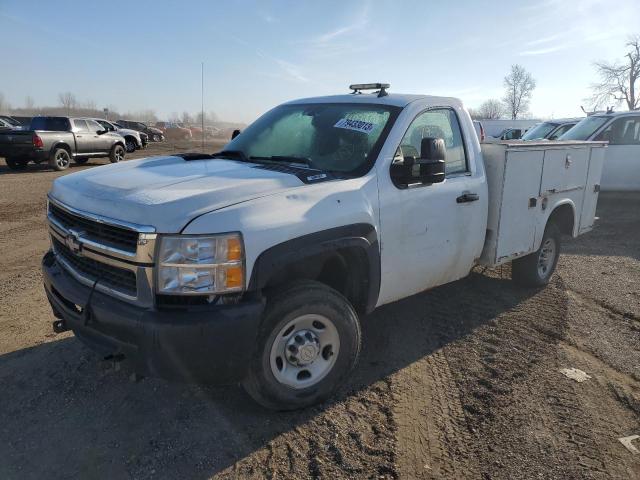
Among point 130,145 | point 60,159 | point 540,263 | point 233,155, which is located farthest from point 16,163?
point 540,263

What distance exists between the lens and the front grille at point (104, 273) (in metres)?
2.72

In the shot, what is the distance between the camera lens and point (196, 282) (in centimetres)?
261

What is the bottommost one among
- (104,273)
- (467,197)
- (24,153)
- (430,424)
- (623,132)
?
(430,424)

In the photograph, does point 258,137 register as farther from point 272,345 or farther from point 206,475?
point 206,475

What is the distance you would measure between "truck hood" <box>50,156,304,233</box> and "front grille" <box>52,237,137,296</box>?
304 millimetres

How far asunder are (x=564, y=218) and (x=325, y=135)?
137 inches

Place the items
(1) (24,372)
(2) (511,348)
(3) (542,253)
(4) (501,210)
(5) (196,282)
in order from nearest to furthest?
(5) (196,282) < (1) (24,372) < (2) (511,348) < (4) (501,210) < (3) (542,253)

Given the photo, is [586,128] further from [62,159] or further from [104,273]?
[62,159]

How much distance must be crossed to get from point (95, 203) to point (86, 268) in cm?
42

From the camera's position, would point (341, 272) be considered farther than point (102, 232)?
Yes

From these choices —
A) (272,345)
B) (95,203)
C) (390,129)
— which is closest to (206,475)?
(272,345)

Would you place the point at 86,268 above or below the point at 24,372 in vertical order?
above

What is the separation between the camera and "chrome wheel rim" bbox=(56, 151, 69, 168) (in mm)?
16508

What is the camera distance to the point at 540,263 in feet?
18.4
